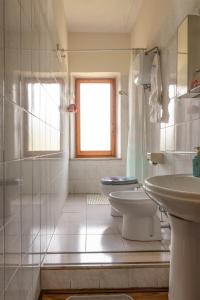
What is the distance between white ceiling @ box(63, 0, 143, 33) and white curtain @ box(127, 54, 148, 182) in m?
0.75

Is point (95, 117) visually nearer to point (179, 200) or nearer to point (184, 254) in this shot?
point (184, 254)

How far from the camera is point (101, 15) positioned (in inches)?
149

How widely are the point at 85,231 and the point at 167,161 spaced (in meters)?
0.94

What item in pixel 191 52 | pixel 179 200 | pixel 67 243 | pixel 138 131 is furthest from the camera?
pixel 138 131

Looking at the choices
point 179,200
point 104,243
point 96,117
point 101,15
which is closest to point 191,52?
point 179,200

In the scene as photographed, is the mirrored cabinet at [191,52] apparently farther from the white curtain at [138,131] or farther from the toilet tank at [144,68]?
the white curtain at [138,131]

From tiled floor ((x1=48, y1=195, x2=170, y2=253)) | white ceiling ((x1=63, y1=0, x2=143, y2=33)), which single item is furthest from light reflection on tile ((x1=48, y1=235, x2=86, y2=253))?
white ceiling ((x1=63, y1=0, x2=143, y2=33))

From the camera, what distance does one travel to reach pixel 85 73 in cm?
431

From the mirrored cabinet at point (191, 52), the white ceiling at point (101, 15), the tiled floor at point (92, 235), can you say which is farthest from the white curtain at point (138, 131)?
the mirrored cabinet at point (191, 52)

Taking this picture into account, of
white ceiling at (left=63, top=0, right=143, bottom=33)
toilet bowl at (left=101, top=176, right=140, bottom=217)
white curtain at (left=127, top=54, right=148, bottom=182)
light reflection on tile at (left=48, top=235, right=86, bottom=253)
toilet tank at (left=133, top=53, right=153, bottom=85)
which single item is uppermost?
white ceiling at (left=63, top=0, right=143, bottom=33)

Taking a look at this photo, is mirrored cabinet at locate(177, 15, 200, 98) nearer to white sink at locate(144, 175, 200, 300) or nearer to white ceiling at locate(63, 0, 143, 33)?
white sink at locate(144, 175, 200, 300)

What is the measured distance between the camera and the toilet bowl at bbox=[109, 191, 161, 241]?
2.25m

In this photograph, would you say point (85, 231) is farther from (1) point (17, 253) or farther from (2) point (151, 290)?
(1) point (17, 253)

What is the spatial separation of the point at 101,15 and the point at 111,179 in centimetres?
215
